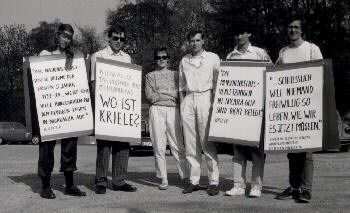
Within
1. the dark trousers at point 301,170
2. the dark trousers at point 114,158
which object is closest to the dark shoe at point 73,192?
the dark trousers at point 114,158

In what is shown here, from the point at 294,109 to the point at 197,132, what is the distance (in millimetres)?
1498

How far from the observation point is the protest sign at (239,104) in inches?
322

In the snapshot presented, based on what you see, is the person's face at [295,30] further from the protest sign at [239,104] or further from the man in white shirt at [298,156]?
the protest sign at [239,104]

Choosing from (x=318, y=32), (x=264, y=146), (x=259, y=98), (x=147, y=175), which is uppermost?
(x=318, y=32)

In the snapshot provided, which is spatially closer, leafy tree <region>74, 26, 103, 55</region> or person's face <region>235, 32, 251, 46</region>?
person's face <region>235, 32, 251, 46</region>

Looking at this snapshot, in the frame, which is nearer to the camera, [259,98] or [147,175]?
[259,98]

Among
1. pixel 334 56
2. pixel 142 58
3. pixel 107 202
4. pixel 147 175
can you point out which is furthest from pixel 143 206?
pixel 142 58

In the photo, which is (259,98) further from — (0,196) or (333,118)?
(0,196)

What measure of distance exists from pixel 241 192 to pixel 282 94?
1462 millimetres

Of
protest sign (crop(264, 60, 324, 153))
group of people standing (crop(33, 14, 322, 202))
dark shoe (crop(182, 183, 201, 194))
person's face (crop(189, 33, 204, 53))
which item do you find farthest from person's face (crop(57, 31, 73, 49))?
protest sign (crop(264, 60, 324, 153))

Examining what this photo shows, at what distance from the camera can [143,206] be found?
291 inches

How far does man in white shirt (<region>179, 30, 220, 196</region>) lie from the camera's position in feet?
28.0

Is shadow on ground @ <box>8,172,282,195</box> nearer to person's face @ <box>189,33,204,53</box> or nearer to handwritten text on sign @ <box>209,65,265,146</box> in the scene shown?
handwritten text on sign @ <box>209,65,265,146</box>

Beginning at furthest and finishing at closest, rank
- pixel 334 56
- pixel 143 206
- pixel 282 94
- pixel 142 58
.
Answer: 1. pixel 142 58
2. pixel 334 56
3. pixel 282 94
4. pixel 143 206
